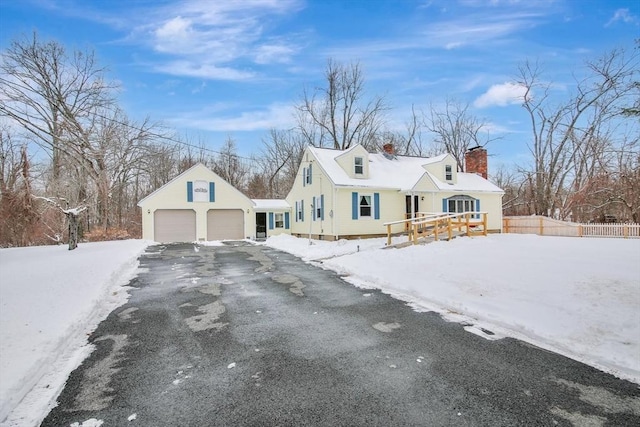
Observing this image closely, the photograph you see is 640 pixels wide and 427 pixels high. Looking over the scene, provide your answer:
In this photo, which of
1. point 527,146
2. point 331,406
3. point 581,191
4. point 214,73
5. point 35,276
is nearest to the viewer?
point 331,406

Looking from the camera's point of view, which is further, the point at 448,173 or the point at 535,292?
the point at 448,173

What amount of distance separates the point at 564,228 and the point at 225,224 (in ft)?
71.2

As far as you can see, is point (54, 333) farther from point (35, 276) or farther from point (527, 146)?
point (527, 146)

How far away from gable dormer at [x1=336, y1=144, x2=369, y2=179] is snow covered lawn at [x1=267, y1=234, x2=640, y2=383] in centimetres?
913

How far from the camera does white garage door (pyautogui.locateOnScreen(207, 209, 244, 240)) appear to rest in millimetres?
24203

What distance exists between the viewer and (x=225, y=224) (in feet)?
80.7

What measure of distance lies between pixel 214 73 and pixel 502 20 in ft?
47.9

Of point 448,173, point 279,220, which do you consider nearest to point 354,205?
point 448,173

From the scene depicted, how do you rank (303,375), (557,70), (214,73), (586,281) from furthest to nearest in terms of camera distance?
(557,70), (214,73), (586,281), (303,375)

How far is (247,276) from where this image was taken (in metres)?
9.67

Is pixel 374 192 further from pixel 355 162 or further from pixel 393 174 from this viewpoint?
pixel 393 174

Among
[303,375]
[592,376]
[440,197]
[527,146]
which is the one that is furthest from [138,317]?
[527,146]

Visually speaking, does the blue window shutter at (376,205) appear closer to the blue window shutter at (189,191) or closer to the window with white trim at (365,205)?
the window with white trim at (365,205)

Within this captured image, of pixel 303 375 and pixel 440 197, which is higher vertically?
pixel 440 197
